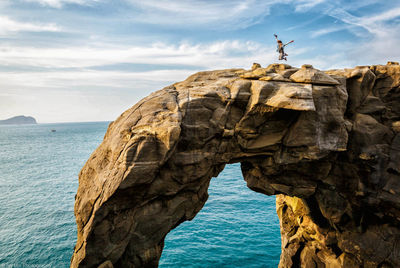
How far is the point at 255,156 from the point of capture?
51.2ft

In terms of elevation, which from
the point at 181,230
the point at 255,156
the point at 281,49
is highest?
the point at 281,49

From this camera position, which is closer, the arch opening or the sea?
the arch opening

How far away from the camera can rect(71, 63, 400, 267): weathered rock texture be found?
12703 millimetres

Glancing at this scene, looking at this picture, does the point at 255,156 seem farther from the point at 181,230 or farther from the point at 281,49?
the point at 181,230

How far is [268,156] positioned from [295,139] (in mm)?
1922

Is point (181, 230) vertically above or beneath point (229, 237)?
beneath

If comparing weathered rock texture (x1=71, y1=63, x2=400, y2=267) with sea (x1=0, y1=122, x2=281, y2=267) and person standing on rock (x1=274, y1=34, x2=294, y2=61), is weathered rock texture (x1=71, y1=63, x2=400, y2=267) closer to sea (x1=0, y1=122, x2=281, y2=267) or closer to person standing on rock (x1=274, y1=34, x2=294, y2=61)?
person standing on rock (x1=274, y1=34, x2=294, y2=61)

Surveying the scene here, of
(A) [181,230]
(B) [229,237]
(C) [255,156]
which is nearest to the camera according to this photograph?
(C) [255,156]

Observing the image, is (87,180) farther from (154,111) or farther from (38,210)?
(38,210)

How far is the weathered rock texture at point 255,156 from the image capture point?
1270 centimetres

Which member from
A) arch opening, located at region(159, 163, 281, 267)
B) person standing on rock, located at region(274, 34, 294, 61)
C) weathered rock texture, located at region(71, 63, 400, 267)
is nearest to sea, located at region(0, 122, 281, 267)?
arch opening, located at region(159, 163, 281, 267)

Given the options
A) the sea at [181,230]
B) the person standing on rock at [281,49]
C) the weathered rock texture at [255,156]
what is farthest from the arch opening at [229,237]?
the person standing on rock at [281,49]

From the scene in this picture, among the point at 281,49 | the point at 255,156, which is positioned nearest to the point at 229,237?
the point at 255,156

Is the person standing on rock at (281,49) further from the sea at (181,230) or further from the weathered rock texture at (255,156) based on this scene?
the sea at (181,230)
